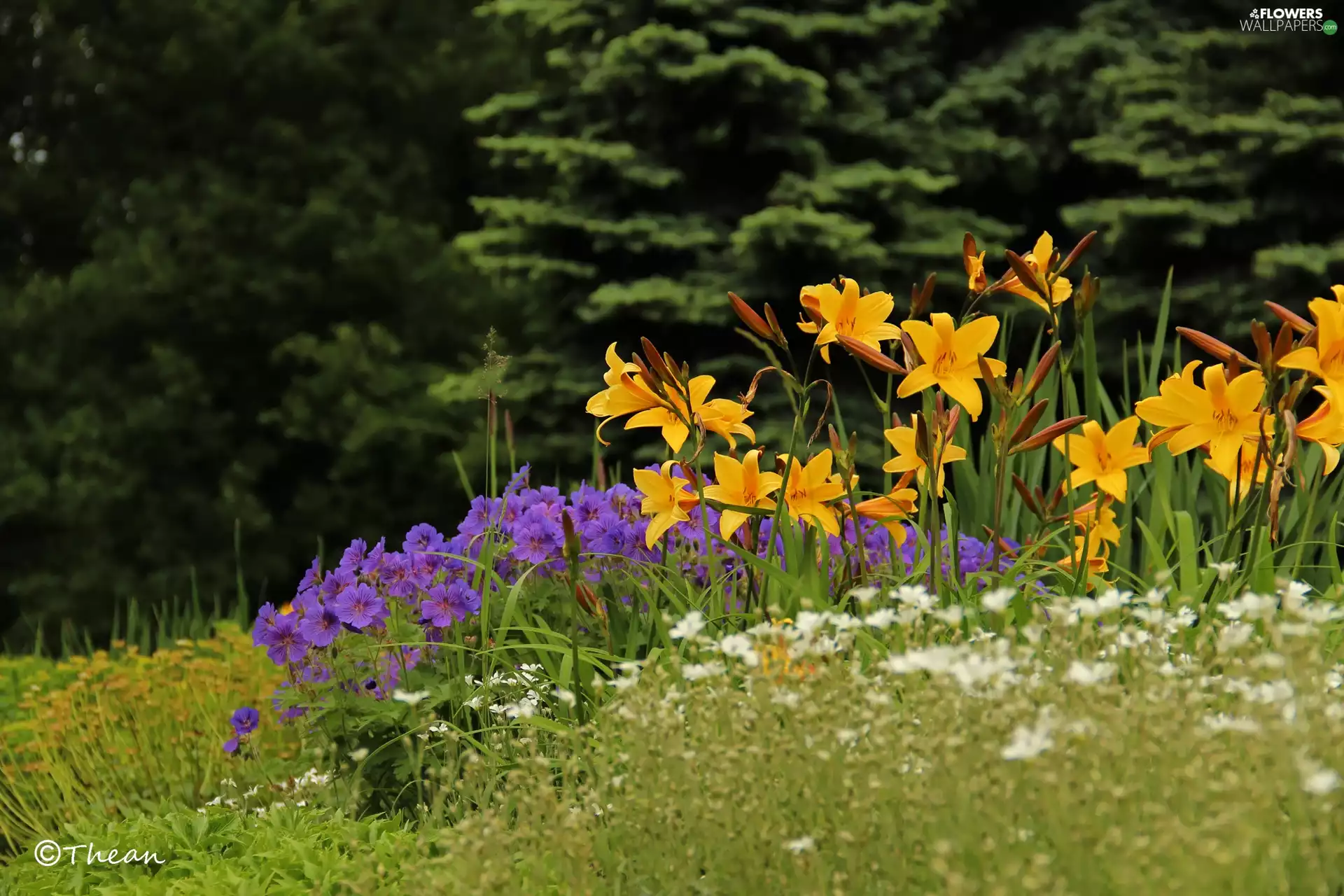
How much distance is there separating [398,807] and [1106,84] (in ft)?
24.0

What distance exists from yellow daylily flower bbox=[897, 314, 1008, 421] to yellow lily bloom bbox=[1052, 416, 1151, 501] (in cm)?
36

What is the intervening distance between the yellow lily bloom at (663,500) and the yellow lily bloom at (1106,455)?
2.76ft

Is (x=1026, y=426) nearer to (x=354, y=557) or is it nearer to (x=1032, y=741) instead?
(x=1032, y=741)

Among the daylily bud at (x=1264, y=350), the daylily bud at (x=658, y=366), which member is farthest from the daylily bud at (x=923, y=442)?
the daylily bud at (x=1264, y=350)

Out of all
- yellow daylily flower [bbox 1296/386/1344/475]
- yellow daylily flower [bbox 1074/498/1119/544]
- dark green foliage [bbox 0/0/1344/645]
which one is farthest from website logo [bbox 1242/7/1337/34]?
yellow daylily flower [bbox 1296/386/1344/475]

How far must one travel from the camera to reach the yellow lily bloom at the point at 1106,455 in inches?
110

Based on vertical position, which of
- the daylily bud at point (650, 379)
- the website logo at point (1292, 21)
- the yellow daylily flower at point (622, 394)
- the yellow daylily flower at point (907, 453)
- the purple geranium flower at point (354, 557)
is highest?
the website logo at point (1292, 21)

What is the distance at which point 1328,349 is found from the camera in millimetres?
2451

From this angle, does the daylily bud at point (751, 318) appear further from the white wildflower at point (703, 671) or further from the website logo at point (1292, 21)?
the website logo at point (1292, 21)

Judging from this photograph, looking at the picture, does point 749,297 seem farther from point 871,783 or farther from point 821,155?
point 871,783

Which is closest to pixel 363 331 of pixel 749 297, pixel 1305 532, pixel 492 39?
A: pixel 492 39

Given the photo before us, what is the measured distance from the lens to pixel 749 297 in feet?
27.0

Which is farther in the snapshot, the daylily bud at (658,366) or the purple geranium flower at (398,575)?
the purple geranium flower at (398,575)

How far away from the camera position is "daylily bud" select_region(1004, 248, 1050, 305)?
2477mm
